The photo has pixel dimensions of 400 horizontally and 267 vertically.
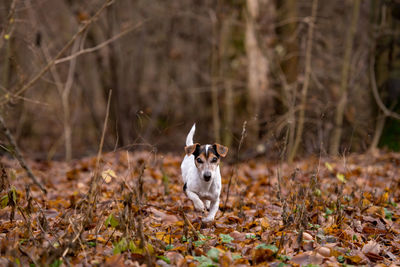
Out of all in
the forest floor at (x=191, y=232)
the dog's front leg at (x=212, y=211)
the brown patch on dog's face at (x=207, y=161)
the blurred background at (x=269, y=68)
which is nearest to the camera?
the forest floor at (x=191, y=232)

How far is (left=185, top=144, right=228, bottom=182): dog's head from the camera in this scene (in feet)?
15.6

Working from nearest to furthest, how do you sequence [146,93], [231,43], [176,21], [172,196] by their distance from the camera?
[172,196]
[231,43]
[176,21]
[146,93]

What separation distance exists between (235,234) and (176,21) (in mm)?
16765

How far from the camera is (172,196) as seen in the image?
6.23 meters

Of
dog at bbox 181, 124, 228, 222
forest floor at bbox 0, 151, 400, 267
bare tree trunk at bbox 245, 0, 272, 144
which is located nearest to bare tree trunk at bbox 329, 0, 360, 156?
bare tree trunk at bbox 245, 0, 272, 144

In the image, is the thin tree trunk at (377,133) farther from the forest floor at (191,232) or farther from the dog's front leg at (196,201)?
the dog's front leg at (196,201)

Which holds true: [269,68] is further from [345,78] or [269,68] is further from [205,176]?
[205,176]

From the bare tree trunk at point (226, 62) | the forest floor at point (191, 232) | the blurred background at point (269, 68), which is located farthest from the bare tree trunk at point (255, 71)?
the forest floor at point (191, 232)

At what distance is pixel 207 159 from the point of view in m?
4.84

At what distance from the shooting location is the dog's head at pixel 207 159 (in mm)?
4758

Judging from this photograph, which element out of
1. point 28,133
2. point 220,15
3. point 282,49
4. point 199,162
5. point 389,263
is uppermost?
point 220,15

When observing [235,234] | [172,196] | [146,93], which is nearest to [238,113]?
[172,196]

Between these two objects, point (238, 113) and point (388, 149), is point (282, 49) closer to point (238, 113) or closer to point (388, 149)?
point (238, 113)

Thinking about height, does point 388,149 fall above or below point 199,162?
below
